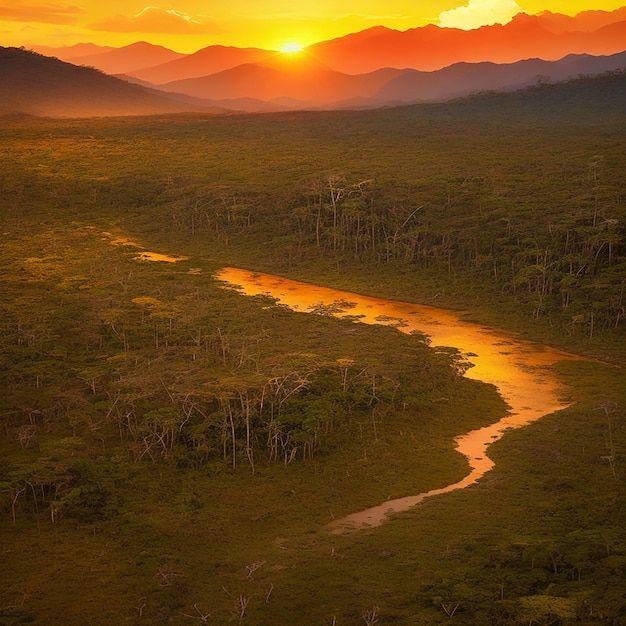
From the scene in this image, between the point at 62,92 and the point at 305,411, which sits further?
the point at 62,92

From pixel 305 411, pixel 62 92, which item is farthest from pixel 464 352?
pixel 62 92

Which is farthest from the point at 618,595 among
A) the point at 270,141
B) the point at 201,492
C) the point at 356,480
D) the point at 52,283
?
the point at 270,141

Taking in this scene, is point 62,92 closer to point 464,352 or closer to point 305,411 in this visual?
point 464,352

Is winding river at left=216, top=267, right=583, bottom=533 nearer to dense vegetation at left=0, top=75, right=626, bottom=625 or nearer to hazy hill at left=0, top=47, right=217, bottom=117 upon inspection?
dense vegetation at left=0, top=75, right=626, bottom=625

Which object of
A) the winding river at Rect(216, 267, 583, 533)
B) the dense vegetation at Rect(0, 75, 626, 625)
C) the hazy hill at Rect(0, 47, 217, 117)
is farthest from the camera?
the hazy hill at Rect(0, 47, 217, 117)

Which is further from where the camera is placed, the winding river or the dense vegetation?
the winding river

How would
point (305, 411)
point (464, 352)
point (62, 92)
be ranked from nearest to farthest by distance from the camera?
point (305, 411) < point (464, 352) < point (62, 92)

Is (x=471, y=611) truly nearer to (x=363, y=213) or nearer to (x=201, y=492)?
(x=201, y=492)

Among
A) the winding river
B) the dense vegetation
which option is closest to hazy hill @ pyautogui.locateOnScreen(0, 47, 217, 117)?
the dense vegetation
